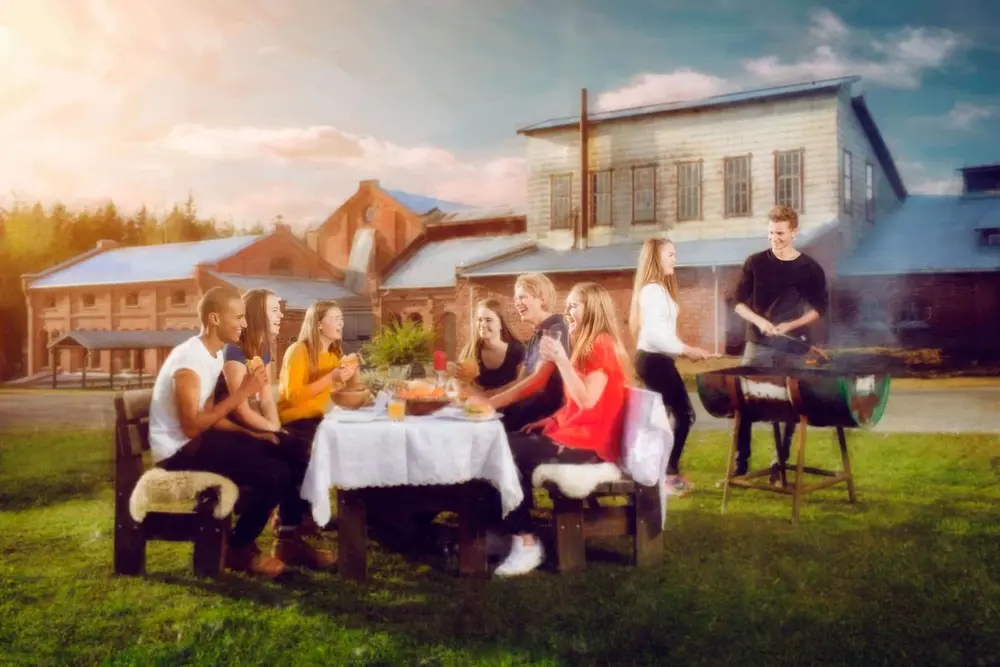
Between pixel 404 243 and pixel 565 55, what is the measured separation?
4.80 ft

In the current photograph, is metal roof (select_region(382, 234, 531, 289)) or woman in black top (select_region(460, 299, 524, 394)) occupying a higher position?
metal roof (select_region(382, 234, 531, 289))

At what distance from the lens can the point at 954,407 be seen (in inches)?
189

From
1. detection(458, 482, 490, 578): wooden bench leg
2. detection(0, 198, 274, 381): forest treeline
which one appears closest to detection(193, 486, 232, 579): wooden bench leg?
detection(458, 482, 490, 578): wooden bench leg

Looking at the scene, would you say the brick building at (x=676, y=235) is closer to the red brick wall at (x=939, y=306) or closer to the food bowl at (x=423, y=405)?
the red brick wall at (x=939, y=306)

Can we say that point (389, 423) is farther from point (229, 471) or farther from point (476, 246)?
point (476, 246)

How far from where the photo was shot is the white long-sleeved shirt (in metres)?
4.41

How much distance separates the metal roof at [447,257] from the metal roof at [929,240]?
199cm

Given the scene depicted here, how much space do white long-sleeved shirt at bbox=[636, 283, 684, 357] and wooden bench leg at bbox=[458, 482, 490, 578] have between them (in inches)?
65.7

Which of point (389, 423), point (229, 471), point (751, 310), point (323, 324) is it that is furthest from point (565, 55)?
point (229, 471)

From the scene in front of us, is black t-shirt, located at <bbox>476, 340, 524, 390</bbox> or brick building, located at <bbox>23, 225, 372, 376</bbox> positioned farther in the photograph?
brick building, located at <bbox>23, 225, 372, 376</bbox>

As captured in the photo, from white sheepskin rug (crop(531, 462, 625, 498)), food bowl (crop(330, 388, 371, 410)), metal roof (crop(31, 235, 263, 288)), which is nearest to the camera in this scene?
white sheepskin rug (crop(531, 462, 625, 498))

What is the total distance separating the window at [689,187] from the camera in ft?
16.0

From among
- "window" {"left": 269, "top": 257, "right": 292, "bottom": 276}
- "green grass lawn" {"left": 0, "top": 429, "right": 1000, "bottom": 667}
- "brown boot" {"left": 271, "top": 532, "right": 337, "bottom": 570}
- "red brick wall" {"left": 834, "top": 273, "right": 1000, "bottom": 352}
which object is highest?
"window" {"left": 269, "top": 257, "right": 292, "bottom": 276}

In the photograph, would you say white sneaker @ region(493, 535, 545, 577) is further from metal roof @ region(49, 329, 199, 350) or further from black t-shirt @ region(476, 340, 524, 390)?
metal roof @ region(49, 329, 199, 350)
